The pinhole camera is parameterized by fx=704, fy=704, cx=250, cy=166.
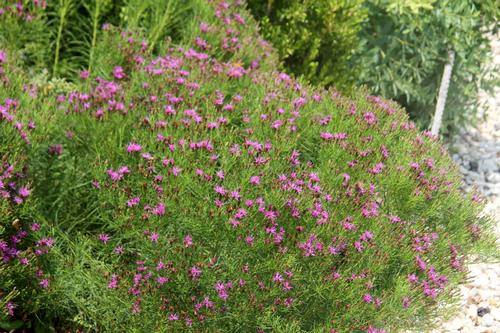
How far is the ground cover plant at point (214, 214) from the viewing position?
3.36m

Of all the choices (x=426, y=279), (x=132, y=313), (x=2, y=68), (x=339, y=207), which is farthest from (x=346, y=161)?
(x=2, y=68)

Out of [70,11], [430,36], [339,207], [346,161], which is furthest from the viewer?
[430,36]

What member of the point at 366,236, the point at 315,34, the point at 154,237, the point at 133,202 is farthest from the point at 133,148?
the point at 315,34

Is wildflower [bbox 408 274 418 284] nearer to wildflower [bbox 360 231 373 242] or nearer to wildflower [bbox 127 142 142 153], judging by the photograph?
wildflower [bbox 360 231 373 242]

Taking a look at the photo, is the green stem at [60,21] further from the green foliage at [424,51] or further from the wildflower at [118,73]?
the green foliage at [424,51]

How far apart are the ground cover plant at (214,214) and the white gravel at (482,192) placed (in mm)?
597

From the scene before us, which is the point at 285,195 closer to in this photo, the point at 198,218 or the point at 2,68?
the point at 198,218

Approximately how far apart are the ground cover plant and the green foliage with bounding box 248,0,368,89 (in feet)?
6.57

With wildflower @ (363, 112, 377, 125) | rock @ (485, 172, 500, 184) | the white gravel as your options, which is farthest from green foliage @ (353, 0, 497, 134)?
wildflower @ (363, 112, 377, 125)

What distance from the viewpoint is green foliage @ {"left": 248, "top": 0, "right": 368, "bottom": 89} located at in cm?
619

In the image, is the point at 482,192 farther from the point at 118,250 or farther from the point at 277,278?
the point at 118,250

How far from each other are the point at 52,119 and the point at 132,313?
1115 mm

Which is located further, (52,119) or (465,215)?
(465,215)

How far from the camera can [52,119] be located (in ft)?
12.1
